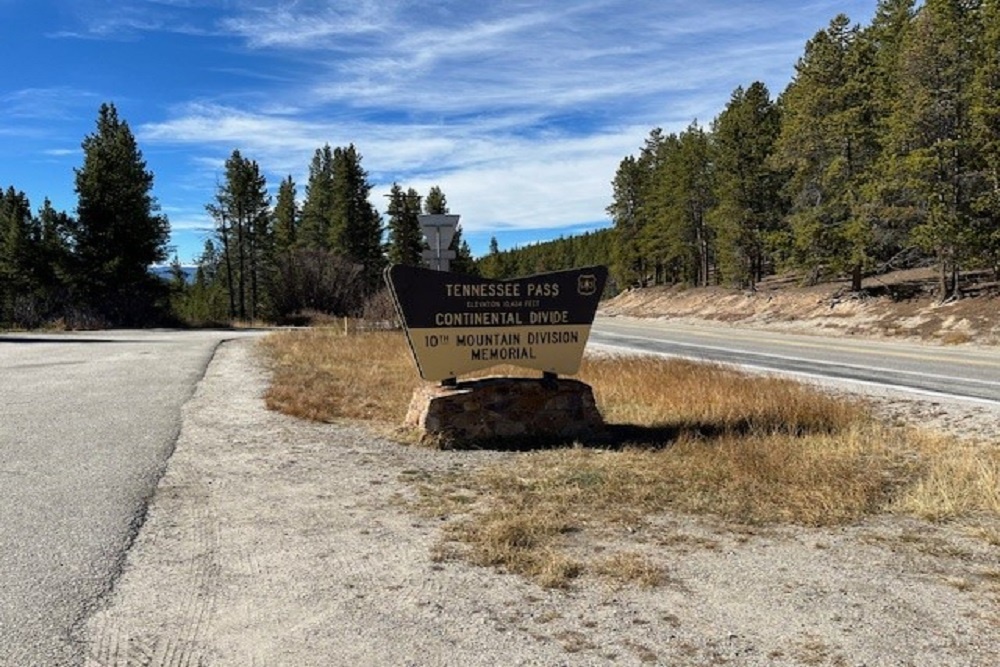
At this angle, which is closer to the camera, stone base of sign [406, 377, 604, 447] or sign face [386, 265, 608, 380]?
stone base of sign [406, 377, 604, 447]

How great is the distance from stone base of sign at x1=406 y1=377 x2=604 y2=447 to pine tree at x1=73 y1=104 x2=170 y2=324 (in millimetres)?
40623

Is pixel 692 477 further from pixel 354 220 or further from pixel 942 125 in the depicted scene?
pixel 354 220

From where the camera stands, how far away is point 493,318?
27.9 feet

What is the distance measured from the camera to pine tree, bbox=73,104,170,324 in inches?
1657

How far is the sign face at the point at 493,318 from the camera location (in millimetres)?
8148

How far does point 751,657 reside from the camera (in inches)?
126

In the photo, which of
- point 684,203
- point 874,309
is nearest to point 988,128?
point 874,309

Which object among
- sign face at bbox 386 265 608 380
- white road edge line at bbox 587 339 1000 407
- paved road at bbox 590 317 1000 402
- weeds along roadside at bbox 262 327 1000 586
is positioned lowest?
paved road at bbox 590 317 1000 402

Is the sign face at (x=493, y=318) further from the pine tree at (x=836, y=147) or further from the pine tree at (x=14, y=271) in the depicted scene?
the pine tree at (x=14, y=271)

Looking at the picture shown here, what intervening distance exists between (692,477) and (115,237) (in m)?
44.4

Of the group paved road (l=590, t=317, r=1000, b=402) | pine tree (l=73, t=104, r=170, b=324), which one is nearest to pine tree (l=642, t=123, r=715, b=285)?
paved road (l=590, t=317, r=1000, b=402)

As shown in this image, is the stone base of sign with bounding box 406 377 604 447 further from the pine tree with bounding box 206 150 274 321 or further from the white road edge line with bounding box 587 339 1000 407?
the pine tree with bounding box 206 150 274 321

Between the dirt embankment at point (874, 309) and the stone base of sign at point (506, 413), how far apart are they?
18440mm

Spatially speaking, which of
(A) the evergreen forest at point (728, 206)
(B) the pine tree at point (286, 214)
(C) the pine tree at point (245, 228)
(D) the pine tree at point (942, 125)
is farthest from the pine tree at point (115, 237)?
(D) the pine tree at point (942, 125)
